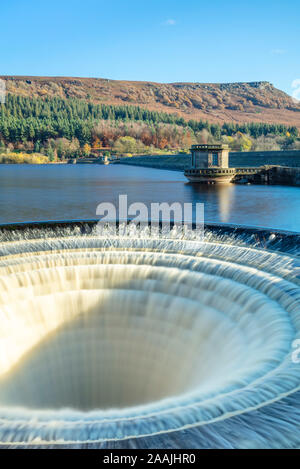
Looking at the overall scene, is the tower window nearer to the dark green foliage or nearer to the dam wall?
the dam wall

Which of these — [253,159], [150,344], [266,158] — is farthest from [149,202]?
[253,159]

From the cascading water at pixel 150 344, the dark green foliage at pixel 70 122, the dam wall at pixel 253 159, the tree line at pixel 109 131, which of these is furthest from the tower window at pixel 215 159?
the dark green foliage at pixel 70 122

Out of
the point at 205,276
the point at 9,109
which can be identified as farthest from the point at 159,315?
the point at 9,109

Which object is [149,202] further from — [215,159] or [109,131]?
[109,131]

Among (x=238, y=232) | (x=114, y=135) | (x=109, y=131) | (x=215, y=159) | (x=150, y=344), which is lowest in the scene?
(x=150, y=344)

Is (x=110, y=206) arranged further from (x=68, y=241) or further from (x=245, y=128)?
(x=245, y=128)

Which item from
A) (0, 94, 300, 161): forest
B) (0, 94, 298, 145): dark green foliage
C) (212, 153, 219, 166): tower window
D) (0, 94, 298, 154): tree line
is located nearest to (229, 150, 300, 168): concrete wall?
(212, 153, 219, 166): tower window

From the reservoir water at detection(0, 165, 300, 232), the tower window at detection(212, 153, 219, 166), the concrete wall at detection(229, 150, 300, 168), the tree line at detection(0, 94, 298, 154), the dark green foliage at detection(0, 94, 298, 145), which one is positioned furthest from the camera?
the dark green foliage at detection(0, 94, 298, 145)

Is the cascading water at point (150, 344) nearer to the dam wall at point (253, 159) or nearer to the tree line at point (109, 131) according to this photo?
the dam wall at point (253, 159)
